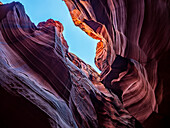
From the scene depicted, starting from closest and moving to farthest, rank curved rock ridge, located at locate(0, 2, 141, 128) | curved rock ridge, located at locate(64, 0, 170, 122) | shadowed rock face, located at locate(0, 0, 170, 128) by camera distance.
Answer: curved rock ridge, located at locate(0, 2, 141, 128) < shadowed rock face, located at locate(0, 0, 170, 128) < curved rock ridge, located at locate(64, 0, 170, 122)

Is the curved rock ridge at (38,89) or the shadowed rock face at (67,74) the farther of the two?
the shadowed rock face at (67,74)

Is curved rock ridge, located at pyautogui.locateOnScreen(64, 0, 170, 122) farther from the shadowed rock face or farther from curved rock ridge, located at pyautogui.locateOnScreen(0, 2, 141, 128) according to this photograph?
curved rock ridge, located at pyautogui.locateOnScreen(0, 2, 141, 128)

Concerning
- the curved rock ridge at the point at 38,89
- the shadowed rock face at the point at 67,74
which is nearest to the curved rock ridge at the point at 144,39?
the shadowed rock face at the point at 67,74

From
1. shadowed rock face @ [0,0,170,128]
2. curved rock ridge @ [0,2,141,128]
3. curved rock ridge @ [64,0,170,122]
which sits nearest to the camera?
curved rock ridge @ [0,2,141,128]

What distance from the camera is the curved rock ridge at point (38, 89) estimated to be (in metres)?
3.76

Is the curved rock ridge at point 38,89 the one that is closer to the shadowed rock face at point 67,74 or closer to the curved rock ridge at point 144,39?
the shadowed rock face at point 67,74

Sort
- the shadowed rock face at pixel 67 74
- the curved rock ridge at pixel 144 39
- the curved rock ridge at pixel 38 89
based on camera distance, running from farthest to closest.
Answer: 1. the curved rock ridge at pixel 144 39
2. the shadowed rock face at pixel 67 74
3. the curved rock ridge at pixel 38 89

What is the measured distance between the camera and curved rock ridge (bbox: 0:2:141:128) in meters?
3.76

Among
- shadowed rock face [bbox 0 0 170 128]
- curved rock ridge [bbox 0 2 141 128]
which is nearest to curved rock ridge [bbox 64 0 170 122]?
shadowed rock face [bbox 0 0 170 128]

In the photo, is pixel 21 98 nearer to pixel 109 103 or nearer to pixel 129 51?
pixel 129 51

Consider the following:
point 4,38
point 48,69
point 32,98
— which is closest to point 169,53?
point 32,98

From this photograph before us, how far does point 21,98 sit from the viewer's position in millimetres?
3820

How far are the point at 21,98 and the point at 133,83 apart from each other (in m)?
11.5

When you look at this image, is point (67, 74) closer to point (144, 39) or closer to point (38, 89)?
point (38, 89)
